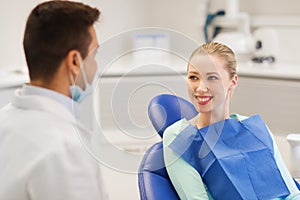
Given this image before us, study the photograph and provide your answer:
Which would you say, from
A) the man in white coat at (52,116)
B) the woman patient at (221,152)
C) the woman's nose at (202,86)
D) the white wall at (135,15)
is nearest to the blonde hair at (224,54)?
the woman patient at (221,152)

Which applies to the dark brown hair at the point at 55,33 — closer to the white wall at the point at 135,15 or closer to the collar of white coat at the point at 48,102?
the collar of white coat at the point at 48,102

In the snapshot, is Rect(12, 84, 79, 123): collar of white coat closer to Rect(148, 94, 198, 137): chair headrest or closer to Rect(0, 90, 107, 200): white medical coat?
Rect(0, 90, 107, 200): white medical coat

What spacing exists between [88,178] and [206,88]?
0.43 meters

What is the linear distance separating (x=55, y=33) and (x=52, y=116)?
190 mm

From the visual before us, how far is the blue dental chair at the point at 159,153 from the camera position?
1.35 metres

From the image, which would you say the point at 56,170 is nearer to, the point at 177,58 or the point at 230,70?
the point at 177,58

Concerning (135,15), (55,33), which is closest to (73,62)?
(55,33)

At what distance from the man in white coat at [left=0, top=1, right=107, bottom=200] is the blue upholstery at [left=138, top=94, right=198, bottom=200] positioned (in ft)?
0.70

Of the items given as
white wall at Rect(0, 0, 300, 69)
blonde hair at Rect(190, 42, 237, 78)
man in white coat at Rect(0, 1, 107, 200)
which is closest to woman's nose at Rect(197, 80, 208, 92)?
blonde hair at Rect(190, 42, 237, 78)

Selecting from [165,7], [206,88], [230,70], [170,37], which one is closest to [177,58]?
[170,37]

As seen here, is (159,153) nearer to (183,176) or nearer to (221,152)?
(183,176)

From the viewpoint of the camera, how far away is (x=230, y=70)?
1.47 metres

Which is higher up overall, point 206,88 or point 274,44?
point 206,88

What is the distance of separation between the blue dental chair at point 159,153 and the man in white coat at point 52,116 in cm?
21
